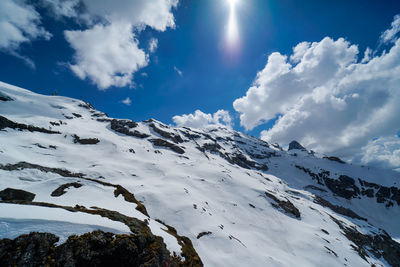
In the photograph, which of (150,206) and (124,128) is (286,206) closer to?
(150,206)

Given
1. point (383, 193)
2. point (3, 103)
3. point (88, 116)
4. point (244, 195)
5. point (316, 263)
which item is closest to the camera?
point (316, 263)

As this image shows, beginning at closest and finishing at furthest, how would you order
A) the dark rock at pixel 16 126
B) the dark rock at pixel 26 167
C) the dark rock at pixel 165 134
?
1. the dark rock at pixel 26 167
2. the dark rock at pixel 16 126
3. the dark rock at pixel 165 134

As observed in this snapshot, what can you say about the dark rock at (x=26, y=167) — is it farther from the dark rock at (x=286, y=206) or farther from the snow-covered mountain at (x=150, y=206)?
the dark rock at (x=286, y=206)

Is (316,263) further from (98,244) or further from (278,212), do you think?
(98,244)

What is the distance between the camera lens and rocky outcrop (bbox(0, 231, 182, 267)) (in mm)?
5801

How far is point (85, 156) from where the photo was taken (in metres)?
47.9

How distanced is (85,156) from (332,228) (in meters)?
71.8

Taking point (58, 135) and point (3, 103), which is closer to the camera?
point (58, 135)

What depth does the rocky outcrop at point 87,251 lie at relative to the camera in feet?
19.0

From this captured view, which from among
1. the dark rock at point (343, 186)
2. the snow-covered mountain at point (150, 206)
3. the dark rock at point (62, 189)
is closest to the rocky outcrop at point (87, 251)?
the snow-covered mountain at point (150, 206)

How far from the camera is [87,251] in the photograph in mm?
7086

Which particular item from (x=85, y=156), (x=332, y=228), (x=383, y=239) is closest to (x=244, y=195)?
(x=332, y=228)

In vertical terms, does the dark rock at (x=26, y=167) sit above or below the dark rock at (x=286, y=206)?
above

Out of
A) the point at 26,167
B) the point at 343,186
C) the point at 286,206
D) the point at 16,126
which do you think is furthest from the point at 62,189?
the point at 343,186
